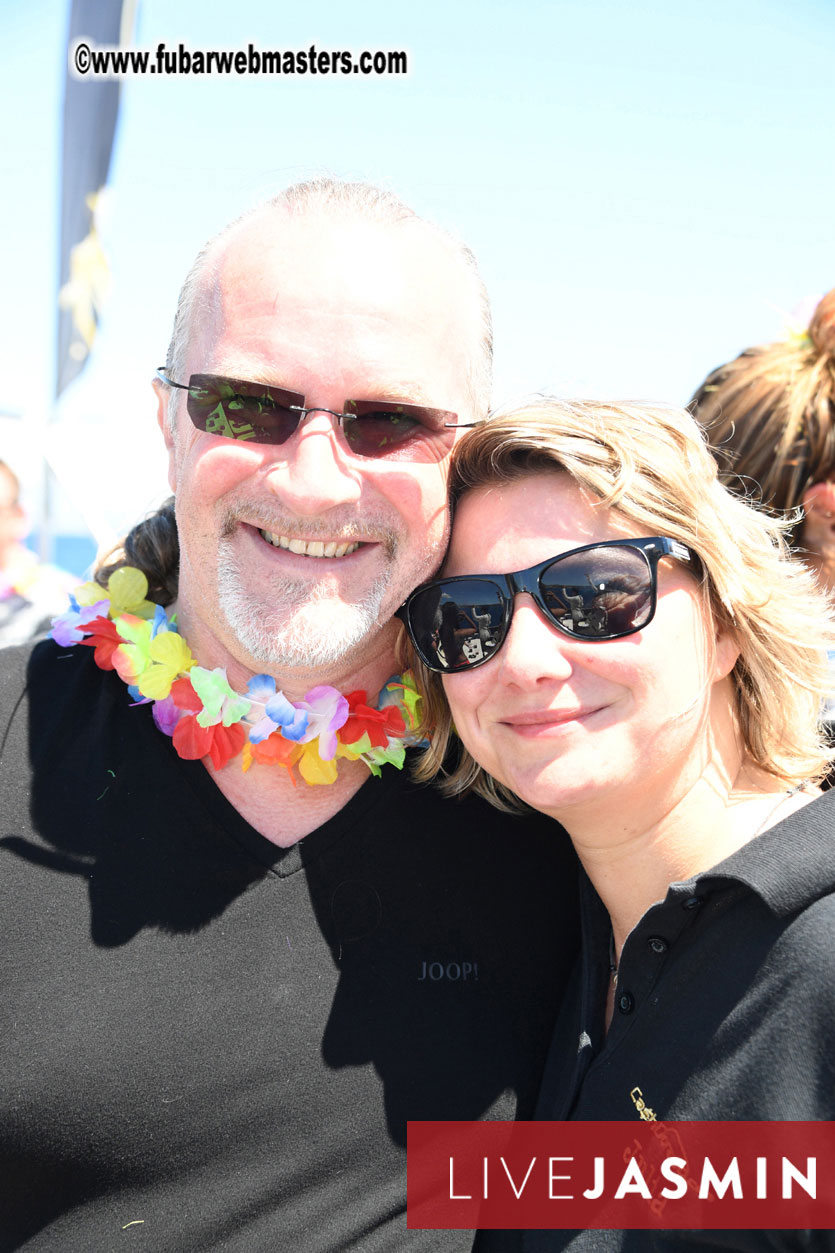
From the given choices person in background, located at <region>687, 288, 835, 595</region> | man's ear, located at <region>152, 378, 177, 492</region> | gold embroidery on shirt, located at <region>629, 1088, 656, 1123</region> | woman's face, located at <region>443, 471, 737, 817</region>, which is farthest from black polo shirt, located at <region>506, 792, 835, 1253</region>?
man's ear, located at <region>152, 378, 177, 492</region>

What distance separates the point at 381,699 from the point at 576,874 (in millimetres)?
600

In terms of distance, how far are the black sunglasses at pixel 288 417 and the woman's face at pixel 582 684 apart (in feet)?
0.96

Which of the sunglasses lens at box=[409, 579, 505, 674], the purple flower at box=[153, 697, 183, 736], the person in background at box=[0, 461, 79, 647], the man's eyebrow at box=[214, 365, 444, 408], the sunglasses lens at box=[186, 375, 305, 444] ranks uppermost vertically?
the man's eyebrow at box=[214, 365, 444, 408]

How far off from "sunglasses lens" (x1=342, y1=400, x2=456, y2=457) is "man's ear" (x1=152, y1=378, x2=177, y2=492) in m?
0.48

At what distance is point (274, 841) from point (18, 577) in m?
6.10

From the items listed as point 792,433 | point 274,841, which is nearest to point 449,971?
point 274,841

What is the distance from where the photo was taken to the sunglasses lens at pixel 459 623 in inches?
71.8

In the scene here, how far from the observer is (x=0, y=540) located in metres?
7.62

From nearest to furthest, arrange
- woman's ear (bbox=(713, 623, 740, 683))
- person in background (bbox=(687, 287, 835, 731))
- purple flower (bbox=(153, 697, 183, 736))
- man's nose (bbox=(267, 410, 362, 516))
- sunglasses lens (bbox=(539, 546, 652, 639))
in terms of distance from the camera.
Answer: sunglasses lens (bbox=(539, 546, 652, 639)) → woman's ear (bbox=(713, 623, 740, 683)) → man's nose (bbox=(267, 410, 362, 516)) → purple flower (bbox=(153, 697, 183, 736)) → person in background (bbox=(687, 287, 835, 731))

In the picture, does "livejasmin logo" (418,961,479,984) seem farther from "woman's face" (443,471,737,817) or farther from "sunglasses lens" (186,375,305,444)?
"sunglasses lens" (186,375,305,444)

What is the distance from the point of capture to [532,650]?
1.76 metres

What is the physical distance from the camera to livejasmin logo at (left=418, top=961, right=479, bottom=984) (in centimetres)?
197

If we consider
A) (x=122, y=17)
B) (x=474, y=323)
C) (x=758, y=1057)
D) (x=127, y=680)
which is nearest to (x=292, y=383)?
(x=474, y=323)

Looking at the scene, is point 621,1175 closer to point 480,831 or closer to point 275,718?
point 480,831
